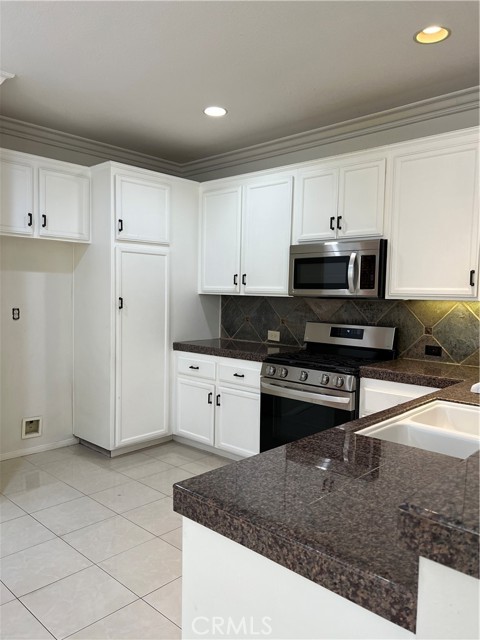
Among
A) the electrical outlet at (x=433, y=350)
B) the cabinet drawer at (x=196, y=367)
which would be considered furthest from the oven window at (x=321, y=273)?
the cabinet drawer at (x=196, y=367)

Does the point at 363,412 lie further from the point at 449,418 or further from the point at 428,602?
the point at 428,602

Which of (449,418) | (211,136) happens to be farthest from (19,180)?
(449,418)

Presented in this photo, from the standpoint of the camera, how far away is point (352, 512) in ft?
2.93

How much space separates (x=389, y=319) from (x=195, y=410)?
172 centimetres

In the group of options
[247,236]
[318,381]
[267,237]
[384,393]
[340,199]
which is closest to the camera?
[384,393]

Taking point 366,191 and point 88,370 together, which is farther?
point 88,370

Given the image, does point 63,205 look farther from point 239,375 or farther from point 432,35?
point 432,35

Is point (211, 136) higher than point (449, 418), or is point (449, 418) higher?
point (211, 136)

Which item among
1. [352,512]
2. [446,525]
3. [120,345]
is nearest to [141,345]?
[120,345]

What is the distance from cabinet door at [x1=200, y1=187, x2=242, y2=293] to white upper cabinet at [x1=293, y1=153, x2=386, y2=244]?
0.62 metres

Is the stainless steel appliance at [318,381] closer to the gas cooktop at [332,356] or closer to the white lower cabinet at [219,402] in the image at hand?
the gas cooktop at [332,356]

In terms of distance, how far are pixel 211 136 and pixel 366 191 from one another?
1.49 m

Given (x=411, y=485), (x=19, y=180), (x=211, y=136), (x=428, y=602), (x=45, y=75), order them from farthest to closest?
(x=211, y=136) < (x=19, y=180) < (x=45, y=75) < (x=411, y=485) < (x=428, y=602)

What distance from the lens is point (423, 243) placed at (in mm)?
2824
